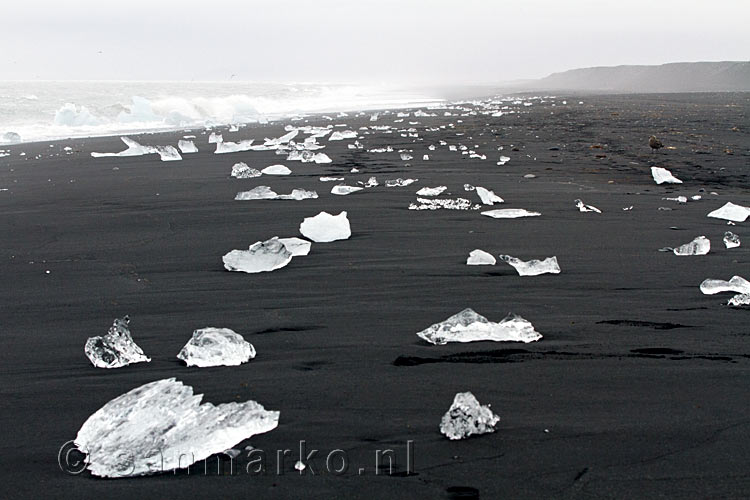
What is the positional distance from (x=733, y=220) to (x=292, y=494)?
4.16m

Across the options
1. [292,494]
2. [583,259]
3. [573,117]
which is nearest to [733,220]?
[583,259]

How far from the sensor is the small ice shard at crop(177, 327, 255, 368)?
2.26 meters

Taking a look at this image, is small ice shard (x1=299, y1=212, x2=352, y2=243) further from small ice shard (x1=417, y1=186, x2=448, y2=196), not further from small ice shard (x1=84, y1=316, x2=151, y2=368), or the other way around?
small ice shard (x1=84, y1=316, x2=151, y2=368)

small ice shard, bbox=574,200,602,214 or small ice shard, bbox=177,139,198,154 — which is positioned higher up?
small ice shard, bbox=177,139,198,154

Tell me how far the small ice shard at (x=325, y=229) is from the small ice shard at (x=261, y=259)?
22.6 inches

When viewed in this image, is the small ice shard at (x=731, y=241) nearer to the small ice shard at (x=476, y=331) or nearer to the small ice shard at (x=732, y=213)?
the small ice shard at (x=732, y=213)

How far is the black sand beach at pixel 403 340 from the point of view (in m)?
1.61

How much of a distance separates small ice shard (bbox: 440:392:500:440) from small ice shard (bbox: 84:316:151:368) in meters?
1.19

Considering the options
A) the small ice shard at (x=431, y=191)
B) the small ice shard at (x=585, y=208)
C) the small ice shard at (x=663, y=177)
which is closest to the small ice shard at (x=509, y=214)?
the small ice shard at (x=585, y=208)

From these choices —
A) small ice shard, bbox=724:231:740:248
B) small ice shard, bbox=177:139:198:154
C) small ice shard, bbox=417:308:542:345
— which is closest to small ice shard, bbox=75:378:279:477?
small ice shard, bbox=417:308:542:345

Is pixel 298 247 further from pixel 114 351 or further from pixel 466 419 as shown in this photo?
pixel 466 419

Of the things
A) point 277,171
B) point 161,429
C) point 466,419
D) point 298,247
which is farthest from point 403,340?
point 277,171

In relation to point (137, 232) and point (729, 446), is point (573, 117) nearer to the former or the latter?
point (137, 232)

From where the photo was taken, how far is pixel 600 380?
2.09 m
